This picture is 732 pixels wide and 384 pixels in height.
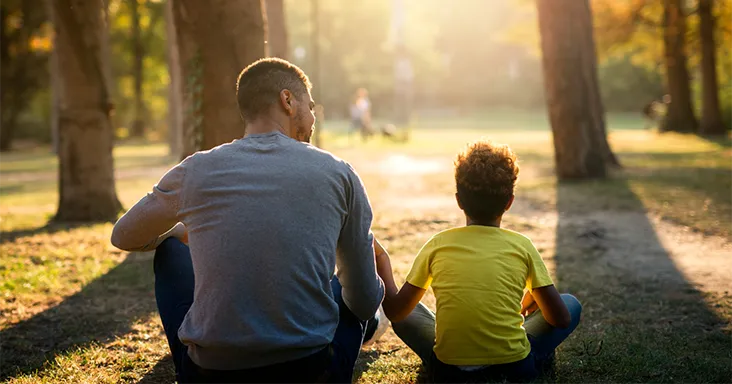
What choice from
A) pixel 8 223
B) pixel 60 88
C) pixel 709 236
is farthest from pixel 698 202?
pixel 8 223

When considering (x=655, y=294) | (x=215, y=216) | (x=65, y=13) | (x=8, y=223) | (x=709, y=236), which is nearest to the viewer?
(x=215, y=216)

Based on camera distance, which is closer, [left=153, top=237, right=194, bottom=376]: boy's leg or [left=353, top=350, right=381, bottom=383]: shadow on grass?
[left=153, top=237, right=194, bottom=376]: boy's leg

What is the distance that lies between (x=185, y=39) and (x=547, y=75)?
793 cm

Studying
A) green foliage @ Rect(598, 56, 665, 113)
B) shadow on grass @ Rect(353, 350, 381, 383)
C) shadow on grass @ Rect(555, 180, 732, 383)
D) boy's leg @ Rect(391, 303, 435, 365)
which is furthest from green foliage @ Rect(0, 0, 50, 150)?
green foliage @ Rect(598, 56, 665, 113)

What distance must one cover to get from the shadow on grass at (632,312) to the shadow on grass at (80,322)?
3.01 m

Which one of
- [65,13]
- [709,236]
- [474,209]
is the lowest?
[709,236]

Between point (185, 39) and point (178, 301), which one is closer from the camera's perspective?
point (178, 301)

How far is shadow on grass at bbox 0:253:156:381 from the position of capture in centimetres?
504

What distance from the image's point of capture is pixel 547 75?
1329 cm

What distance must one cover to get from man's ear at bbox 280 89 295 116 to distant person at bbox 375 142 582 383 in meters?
0.78

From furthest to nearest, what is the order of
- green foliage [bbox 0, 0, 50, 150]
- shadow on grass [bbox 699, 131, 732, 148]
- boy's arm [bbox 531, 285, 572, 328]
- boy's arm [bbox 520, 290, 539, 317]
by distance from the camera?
green foliage [bbox 0, 0, 50, 150] < shadow on grass [bbox 699, 131, 732, 148] < boy's arm [bbox 520, 290, 539, 317] < boy's arm [bbox 531, 285, 572, 328]

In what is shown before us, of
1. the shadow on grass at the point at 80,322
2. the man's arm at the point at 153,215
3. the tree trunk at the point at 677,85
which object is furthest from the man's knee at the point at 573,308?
the tree trunk at the point at 677,85

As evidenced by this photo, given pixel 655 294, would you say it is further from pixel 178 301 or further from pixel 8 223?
pixel 8 223

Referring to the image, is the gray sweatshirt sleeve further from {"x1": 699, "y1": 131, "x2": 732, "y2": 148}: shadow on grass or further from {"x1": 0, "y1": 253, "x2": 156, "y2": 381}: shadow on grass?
{"x1": 699, "y1": 131, "x2": 732, "y2": 148}: shadow on grass
